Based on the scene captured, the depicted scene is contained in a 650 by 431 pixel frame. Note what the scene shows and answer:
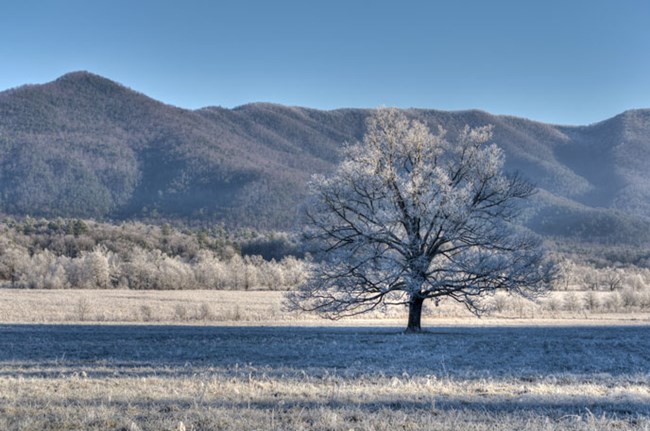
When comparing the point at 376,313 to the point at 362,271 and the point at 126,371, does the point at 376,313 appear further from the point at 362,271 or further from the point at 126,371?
the point at 126,371

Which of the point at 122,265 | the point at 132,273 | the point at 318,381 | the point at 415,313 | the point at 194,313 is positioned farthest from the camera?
the point at 122,265

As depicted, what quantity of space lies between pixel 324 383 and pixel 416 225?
14602 millimetres

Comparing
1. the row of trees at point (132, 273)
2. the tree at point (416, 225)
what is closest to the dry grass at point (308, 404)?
the tree at point (416, 225)

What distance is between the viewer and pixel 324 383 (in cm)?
1286

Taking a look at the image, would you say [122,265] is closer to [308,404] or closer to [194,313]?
[194,313]

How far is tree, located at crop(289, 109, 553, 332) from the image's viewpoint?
25953mm

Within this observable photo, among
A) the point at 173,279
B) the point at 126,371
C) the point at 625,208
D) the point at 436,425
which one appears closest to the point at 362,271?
the point at 126,371

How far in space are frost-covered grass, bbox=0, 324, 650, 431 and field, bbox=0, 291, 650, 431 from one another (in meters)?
0.04

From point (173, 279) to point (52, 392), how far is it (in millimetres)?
63864

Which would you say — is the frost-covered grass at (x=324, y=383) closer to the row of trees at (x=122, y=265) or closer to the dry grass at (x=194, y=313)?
the dry grass at (x=194, y=313)

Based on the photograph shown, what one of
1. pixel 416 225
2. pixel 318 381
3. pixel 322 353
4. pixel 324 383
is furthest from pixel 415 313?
pixel 324 383

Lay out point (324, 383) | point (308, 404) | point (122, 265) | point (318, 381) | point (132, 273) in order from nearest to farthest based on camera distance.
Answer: point (308, 404) < point (324, 383) < point (318, 381) < point (132, 273) < point (122, 265)

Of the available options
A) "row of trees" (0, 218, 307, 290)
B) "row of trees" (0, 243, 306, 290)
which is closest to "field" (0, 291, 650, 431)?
"row of trees" (0, 218, 307, 290)

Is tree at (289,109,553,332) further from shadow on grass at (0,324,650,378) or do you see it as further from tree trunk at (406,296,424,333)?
shadow on grass at (0,324,650,378)
